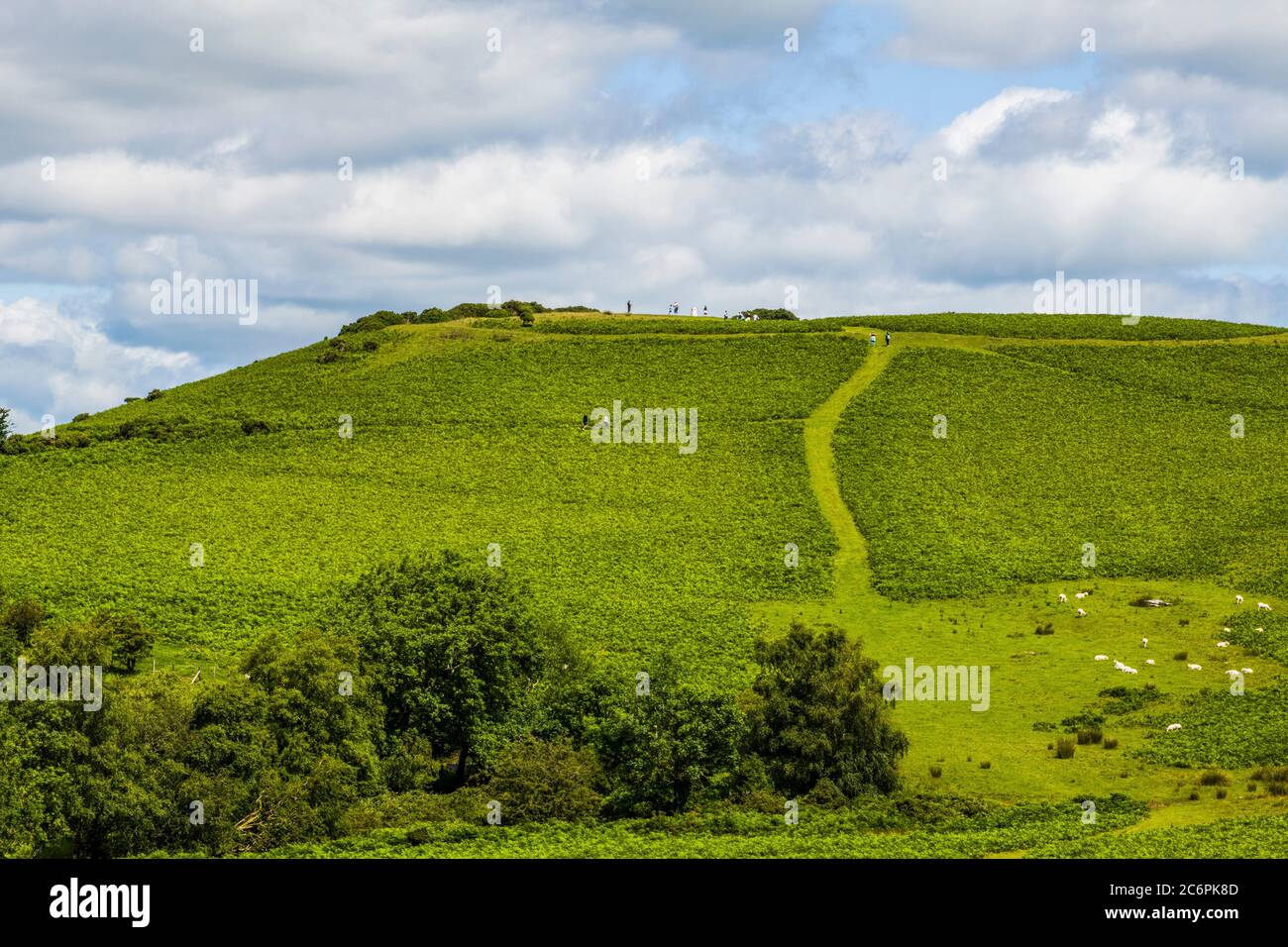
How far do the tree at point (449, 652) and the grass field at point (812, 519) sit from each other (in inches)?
226

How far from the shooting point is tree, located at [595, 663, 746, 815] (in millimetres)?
45594

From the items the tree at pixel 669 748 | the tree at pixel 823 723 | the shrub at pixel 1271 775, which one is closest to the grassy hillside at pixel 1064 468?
the tree at pixel 823 723

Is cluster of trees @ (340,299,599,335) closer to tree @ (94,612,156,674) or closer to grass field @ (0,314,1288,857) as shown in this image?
grass field @ (0,314,1288,857)

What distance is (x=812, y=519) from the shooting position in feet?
282

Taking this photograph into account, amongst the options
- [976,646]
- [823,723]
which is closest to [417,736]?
[823,723]

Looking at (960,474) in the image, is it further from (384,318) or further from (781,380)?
(384,318)

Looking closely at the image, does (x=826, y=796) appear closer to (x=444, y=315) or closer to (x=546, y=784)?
(x=546, y=784)

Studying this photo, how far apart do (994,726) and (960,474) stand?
40223mm

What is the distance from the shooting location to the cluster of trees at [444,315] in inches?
5276

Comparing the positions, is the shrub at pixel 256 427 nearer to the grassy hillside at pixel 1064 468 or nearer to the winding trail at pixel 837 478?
the winding trail at pixel 837 478

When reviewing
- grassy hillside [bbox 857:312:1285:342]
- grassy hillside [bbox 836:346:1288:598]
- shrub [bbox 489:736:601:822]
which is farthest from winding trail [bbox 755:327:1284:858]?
grassy hillside [bbox 857:312:1285:342]

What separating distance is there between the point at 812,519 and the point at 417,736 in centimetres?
3976
